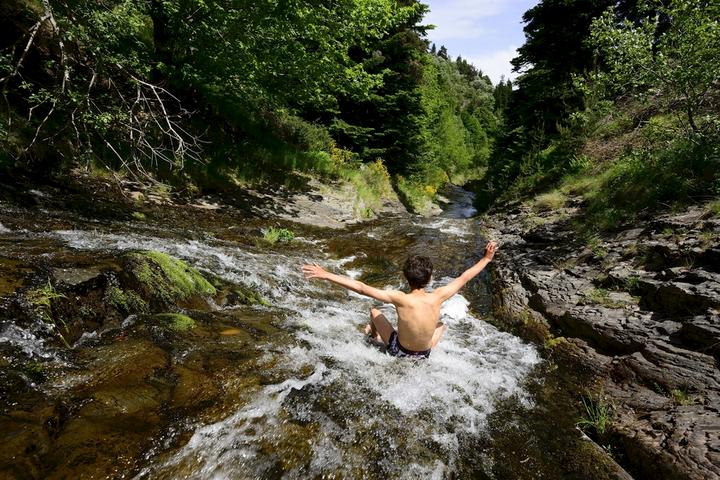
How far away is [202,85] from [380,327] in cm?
1038

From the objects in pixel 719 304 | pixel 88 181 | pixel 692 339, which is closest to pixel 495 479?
pixel 692 339

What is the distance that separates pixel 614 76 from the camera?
355 inches

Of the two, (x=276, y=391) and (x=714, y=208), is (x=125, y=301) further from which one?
(x=714, y=208)

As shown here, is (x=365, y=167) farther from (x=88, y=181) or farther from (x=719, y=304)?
(x=719, y=304)

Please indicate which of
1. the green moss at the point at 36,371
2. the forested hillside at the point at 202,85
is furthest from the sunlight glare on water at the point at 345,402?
the forested hillside at the point at 202,85

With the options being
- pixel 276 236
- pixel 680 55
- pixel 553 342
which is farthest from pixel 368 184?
pixel 553 342

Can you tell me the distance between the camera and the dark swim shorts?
4.55 meters

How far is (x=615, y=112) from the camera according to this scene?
10.7 m

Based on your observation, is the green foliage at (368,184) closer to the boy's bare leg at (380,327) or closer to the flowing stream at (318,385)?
the flowing stream at (318,385)

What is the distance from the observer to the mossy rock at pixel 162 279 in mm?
4434

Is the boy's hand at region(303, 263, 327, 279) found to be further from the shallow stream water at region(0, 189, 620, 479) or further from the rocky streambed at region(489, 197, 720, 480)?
the rocky streambed at region(489, 197, 720, 480)

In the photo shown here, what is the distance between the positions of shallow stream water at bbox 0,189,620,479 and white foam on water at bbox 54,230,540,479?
0.04 ft

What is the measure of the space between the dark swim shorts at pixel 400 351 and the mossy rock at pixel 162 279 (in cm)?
263

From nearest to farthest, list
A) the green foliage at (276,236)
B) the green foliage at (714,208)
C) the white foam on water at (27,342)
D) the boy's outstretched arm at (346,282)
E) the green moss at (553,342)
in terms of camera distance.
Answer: the white foam on water at (27,342) < the boy's outstretched arm at (346,282) < the green moss at (553,342) < the green foliage at (714,208) < the green foliage at (276,236)
